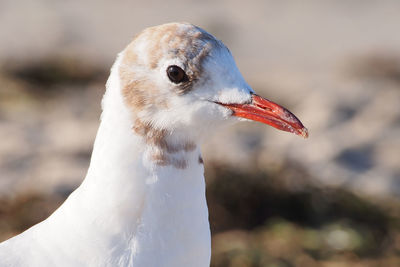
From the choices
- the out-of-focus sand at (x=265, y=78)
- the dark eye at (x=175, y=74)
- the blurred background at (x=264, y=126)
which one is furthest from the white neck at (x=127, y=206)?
the out-of-focus sand at (x=265, y=78)

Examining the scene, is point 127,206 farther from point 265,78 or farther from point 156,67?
point 265,78

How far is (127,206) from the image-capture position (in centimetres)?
277

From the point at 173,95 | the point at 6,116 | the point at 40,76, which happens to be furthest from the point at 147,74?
the point at 40,76

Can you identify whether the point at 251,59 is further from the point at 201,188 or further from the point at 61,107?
the point at 201,188

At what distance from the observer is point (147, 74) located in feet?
9.02

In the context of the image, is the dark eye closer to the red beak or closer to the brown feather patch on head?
the brown feather patch on head

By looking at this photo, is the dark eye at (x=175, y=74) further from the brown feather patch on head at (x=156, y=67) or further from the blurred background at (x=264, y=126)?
the blurred background at (x=264, y=126)

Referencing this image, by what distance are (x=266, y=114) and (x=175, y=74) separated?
375mm

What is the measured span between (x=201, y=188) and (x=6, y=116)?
4.83 meters

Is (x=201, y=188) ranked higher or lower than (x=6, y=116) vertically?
lower

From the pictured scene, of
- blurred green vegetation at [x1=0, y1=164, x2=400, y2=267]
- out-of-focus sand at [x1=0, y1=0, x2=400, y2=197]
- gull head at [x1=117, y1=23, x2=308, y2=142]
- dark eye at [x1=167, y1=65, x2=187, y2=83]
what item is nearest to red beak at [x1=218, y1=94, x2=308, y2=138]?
gull head at [x1=117, y1=23, x2=308, y2=142]

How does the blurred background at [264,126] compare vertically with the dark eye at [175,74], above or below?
above

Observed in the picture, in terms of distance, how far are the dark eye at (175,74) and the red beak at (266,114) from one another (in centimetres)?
18

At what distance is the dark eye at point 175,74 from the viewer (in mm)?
2715
